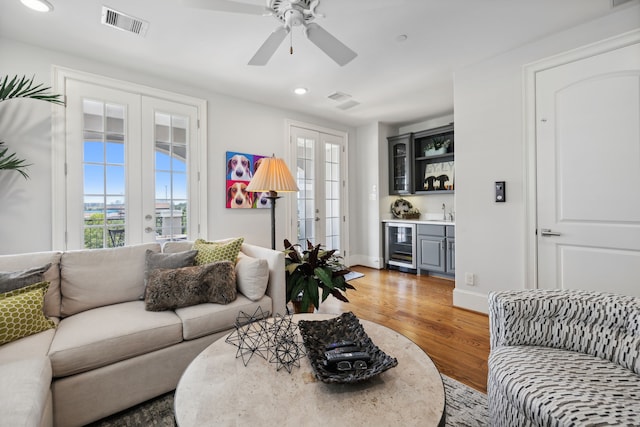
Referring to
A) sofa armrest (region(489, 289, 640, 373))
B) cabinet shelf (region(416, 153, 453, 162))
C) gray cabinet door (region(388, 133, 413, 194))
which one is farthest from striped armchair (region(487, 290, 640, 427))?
gray cabinet door (region(388, 133, 413, 194))

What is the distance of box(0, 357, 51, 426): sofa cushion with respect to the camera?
3.12 feet

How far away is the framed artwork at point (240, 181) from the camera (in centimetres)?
360

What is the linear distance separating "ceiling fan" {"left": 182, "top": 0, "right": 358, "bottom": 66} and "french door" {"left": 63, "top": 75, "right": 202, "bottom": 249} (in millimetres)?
1733

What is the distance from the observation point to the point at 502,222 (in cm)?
277

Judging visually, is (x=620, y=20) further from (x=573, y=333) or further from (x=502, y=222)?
(x=573, y=333)

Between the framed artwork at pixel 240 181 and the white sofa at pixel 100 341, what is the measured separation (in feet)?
4.65

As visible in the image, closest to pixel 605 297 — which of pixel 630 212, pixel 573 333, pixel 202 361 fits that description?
pixel 573 333

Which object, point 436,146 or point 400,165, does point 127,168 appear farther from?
point 436,146

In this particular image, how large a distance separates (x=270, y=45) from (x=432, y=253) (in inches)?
144

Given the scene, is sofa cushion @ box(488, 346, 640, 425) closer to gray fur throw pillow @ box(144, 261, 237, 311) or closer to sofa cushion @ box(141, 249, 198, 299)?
gray fur throw pillow @ box(144, 261, 237, 311)

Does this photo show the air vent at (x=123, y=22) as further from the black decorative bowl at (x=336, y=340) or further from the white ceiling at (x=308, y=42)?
Answer: the black decorative bowl at (x=336, y=340)

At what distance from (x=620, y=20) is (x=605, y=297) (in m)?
2.23

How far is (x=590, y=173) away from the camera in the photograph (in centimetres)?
228

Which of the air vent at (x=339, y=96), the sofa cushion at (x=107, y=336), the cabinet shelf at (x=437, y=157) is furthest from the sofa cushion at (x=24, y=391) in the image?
the cabinet shelf at (x=437, y=157)
